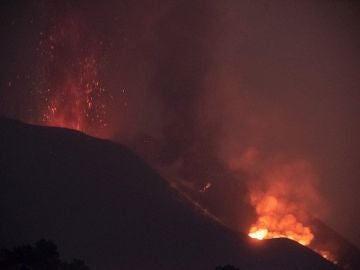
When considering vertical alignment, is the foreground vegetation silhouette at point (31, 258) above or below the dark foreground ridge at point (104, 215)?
below

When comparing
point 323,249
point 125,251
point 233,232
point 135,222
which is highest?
point 323,249

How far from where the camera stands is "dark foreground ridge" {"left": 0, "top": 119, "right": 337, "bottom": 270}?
41.8m

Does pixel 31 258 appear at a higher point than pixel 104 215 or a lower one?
lower

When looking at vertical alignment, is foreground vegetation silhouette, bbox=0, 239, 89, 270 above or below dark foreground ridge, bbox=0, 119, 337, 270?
below

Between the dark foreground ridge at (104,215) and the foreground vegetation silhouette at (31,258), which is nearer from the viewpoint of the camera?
the foreground vegetation silhouette at (31,258)

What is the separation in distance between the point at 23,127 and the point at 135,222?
19.9 m

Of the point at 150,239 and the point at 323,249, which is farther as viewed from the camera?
the point at 323,249

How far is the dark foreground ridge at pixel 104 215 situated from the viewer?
137 feet

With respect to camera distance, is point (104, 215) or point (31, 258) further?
point (104, 215)

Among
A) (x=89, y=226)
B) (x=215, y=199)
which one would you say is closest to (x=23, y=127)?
(x=89, y=226)

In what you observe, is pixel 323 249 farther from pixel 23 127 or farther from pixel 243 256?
pixel 23 127

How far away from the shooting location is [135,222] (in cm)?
4756

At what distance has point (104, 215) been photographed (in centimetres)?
4719

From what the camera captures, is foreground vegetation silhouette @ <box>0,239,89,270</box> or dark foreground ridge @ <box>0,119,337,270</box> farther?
dark foreground ridge @ <box>0,119,337,270</box>
